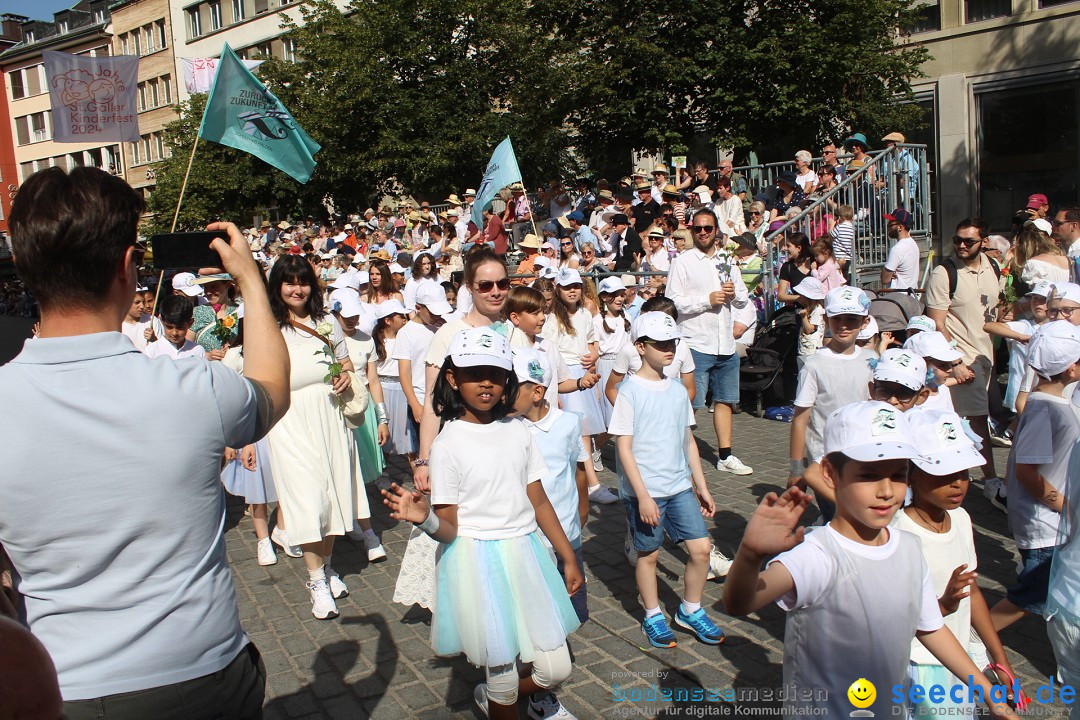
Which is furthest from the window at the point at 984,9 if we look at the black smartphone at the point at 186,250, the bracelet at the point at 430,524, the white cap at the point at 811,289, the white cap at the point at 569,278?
the black smartphone at the point at 186,250

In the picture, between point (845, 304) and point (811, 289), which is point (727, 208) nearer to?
point (811, 289)

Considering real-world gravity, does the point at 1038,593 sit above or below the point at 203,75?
below

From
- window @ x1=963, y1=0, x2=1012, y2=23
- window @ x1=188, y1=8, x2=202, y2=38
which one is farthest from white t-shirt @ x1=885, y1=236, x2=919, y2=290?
window @ x1=188, y1=8, x2=202, y2=38

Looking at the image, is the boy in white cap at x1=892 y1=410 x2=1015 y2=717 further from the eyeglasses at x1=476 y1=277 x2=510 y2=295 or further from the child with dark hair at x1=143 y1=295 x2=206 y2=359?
the child with dark hair at x1=143 y1=295 x2=206 y2=359

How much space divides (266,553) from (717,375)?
454 centimetres

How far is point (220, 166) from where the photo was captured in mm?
35469

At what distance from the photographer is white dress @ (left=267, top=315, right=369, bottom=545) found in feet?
17.9

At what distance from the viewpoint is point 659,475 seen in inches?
194

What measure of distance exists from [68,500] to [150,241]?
2.57ft

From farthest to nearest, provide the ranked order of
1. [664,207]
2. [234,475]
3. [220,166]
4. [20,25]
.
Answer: [20,25], [220,166], [664,207], [234,475]

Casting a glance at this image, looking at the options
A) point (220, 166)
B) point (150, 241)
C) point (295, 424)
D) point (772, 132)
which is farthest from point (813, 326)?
point (220, 166)

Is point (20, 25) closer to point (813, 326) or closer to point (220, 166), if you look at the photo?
point (220, 166)

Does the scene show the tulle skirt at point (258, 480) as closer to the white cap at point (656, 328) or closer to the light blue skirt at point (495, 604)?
the white cap at point (656, 328)

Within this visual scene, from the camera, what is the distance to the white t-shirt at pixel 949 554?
10.7 feet
